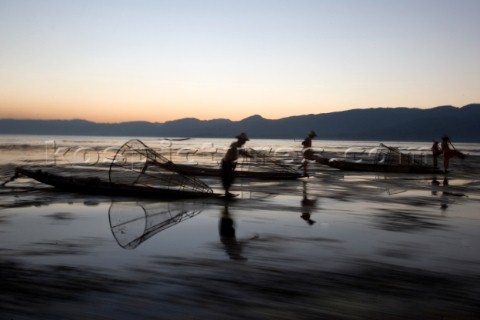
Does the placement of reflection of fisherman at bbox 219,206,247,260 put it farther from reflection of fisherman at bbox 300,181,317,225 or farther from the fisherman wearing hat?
the fisherman wearing hat

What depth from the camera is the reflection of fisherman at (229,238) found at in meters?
7.59

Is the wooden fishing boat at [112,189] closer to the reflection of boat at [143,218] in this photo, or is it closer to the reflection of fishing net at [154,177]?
the reflection of fishing net at [154,177]

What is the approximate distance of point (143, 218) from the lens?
11.2 meters

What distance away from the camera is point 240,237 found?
354 inches

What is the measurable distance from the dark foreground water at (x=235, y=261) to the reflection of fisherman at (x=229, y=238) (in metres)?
0.03

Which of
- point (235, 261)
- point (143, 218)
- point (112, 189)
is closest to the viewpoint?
point (235, 261)

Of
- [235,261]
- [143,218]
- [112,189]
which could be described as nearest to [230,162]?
[112,189]

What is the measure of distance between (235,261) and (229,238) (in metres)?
1.78

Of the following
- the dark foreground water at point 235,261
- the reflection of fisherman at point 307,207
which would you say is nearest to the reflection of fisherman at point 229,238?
the dark foreground water at point 235,261

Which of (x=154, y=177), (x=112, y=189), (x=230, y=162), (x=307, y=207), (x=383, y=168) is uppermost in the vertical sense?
(x=230, y=162)

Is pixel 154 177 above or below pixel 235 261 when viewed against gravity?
above

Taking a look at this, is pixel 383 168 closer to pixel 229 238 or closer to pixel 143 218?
pixel 143 218

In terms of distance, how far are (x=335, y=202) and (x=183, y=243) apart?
784cm

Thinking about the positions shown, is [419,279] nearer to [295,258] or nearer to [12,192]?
[295,258]
